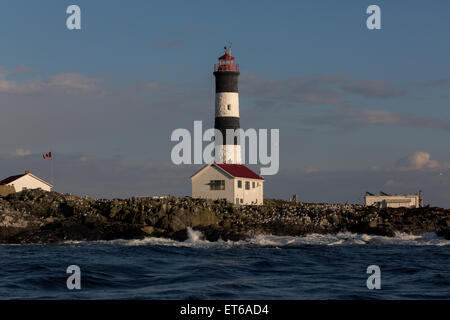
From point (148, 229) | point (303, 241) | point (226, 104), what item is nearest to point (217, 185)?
point (226, 104)

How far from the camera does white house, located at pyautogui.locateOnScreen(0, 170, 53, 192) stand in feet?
190

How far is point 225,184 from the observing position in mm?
50219

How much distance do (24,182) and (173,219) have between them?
2499 centimetres

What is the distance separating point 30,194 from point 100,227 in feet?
28.7

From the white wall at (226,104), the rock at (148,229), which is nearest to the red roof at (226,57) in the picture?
the white wall at (226,104)

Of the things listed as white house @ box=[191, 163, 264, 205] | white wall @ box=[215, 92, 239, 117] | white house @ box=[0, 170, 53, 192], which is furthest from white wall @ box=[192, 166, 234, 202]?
white house @ box=[0, 170, 53, 192]

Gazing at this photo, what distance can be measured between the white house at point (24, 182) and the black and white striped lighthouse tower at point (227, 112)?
17.6 metres

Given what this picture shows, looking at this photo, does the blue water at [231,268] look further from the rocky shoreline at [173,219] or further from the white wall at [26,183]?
the white wall at [26,183]

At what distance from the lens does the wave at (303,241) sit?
3519cm

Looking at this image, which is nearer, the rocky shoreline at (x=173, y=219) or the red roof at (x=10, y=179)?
the rocky shoreline at (x=173, y=219)

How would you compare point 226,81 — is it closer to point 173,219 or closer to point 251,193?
point 251,193

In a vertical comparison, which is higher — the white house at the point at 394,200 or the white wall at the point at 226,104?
the white wall at the point at 226,104
